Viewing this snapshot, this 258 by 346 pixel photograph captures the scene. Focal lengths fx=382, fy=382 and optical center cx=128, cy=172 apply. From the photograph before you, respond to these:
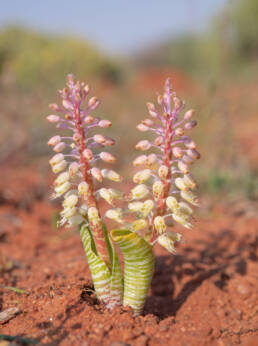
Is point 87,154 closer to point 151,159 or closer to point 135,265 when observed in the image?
point 151,159

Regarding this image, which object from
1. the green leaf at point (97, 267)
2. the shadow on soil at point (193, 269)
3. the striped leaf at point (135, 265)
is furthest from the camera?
the shadow on soil at point (193, 269)

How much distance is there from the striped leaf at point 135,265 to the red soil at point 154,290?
0.39 ft

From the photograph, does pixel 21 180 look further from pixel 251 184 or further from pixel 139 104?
pixel 139 104

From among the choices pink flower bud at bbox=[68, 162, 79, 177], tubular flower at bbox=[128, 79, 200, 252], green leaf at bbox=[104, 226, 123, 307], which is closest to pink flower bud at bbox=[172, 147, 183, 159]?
tubular flower at bbox=[128, 79, 200, 252]

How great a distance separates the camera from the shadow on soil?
346cm

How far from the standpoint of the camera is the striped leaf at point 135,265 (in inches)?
99.7

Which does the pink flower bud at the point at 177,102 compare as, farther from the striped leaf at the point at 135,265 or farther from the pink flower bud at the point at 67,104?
the striped leaf at the point at 135,265

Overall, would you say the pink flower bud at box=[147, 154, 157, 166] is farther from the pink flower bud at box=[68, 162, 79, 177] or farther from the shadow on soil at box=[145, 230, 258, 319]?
the shadow on soil at box=[145, 230, 258, 319]

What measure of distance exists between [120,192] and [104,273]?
2.02 ft

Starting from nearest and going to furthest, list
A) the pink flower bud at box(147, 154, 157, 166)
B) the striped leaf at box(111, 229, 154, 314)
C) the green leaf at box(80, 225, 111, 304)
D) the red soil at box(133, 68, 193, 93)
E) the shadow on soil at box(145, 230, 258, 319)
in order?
the striped leaf at box(111, 229, 154, 314)
the pink flower bud at box(147, 154, 157, 166)
the green leaf at box(80, 225, 111, 304)
the shadow on soil at box(145, 230, 258, 319)
the red soil at box(133, 68, 193, 93)

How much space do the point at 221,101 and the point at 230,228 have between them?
2507 mm

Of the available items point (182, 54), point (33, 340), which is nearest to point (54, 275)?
point (33, 340)

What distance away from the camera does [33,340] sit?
2414 mm

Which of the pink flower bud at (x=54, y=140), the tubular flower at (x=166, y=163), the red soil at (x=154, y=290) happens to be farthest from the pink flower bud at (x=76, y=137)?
the red soil at (x=154, y=290)
